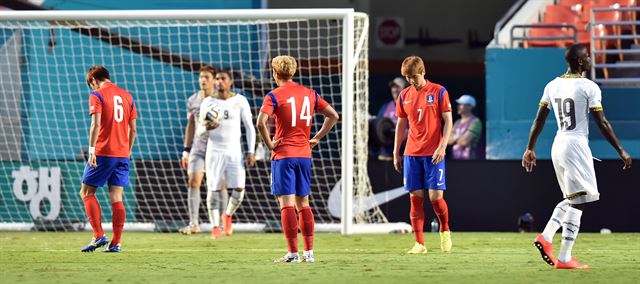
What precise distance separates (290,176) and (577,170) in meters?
2.26

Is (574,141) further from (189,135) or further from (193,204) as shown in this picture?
(193,204)

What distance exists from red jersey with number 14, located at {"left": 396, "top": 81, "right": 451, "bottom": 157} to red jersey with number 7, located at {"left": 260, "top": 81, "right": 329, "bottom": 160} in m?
1.58

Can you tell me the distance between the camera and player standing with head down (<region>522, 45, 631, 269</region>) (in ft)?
30.6

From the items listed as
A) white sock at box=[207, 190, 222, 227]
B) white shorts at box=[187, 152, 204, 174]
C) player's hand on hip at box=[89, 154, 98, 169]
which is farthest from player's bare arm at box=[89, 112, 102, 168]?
white shorts at box=[187, 152, 204, 174]

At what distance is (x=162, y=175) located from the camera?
1590 cm

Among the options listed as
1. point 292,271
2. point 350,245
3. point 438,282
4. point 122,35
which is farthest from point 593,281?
point 122,35

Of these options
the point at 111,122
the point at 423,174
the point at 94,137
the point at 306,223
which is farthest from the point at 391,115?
the point at 306,223

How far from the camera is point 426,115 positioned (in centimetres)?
1149

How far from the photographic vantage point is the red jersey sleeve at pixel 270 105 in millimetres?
9961

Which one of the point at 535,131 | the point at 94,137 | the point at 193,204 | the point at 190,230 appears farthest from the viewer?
the point at 190,230

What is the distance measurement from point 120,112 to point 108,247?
49.3 inches

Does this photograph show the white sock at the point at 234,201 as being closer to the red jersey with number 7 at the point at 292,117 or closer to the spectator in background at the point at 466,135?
the spectator in background at the point at 466,135

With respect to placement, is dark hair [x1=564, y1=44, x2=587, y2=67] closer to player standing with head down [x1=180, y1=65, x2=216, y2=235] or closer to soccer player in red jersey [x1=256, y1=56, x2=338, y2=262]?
soccer player in red jersey [x1=256, y1=56, x2=338, y2=262]

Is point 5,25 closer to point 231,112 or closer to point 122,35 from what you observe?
point 122,35
